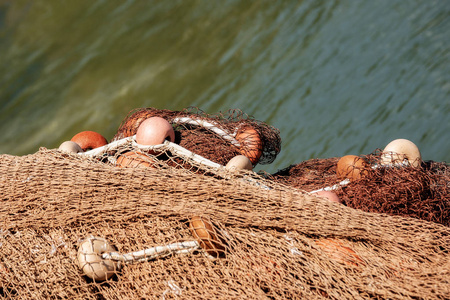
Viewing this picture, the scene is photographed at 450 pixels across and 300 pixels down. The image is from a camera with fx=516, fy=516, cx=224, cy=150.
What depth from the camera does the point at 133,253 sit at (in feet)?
6.96

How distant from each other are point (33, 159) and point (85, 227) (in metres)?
0.50

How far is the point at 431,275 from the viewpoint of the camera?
6.74 ft

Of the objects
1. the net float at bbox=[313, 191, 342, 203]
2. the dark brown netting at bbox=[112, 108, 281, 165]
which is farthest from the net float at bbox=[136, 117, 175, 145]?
the net float at bbox=[313, 191, 342, 203]

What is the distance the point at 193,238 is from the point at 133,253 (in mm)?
253

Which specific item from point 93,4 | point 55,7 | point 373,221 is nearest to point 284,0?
point 93,4

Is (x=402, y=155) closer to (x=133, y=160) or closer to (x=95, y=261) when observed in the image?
(x=133, y=160)

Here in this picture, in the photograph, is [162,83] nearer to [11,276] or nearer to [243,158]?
[243,158]

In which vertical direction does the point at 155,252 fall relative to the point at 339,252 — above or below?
above

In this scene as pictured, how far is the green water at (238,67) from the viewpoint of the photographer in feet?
21.0

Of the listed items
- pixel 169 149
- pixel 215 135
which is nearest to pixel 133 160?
pixel 169 149

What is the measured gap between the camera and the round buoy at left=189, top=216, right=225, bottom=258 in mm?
2094

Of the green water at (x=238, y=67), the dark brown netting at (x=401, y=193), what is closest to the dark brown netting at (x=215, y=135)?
the dark brown netting at (x=401, y=193)

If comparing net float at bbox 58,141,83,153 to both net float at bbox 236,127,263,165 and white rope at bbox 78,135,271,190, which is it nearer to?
white rope at bbox 78,135,271,190

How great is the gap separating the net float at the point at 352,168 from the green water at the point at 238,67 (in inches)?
113
